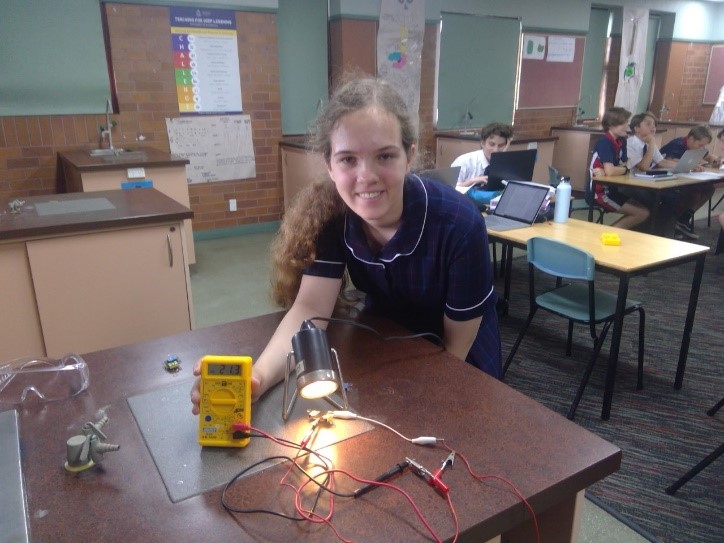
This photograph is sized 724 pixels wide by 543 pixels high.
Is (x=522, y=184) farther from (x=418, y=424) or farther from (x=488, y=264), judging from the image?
(x=418, y=424)

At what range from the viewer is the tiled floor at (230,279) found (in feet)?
11.2

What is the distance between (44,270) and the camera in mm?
2053

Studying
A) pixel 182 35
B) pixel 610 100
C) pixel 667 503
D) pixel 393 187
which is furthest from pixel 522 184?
pixel 610 100

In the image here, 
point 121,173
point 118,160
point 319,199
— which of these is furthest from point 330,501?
point 118,160

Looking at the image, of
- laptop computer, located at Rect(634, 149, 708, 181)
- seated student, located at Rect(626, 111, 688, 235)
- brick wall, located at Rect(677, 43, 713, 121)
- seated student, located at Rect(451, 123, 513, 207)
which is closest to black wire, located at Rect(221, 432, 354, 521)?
seated student, located at Rect(451, 123, 513, 207)

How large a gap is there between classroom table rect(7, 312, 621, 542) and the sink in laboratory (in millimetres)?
3026

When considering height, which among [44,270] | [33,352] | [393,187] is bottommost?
[33,352]

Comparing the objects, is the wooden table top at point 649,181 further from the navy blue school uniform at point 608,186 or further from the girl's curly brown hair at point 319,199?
the girl's curly brown hair at point 319,199

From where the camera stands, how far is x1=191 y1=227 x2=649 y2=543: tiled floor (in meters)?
3.40

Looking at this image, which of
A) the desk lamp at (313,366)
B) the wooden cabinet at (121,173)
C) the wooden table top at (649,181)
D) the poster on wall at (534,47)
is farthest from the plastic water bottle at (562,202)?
the poster on wall at (534,47)

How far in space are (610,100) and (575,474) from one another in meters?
Answer: 7.86

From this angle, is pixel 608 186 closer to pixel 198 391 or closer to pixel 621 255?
pixel 621 255

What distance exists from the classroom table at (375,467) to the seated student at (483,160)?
8.10 ft

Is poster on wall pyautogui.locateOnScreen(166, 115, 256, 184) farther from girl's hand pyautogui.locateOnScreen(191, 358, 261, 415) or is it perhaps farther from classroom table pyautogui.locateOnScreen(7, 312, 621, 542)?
girl's hand pyautogui.locateOnScreen(191, 358, 261, 415)
